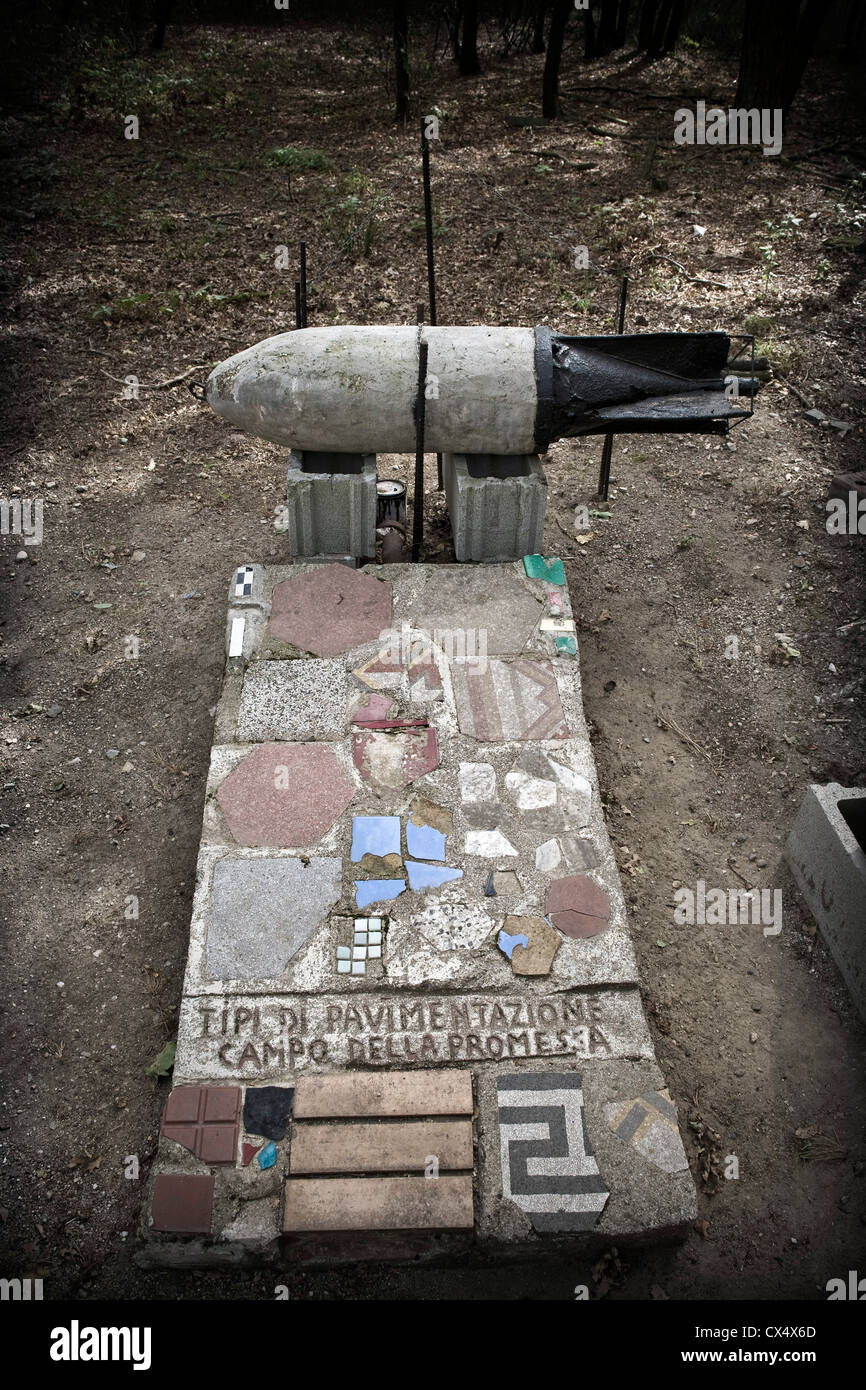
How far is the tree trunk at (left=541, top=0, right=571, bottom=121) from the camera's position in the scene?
12.1m

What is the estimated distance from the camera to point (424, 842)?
14.8 ft

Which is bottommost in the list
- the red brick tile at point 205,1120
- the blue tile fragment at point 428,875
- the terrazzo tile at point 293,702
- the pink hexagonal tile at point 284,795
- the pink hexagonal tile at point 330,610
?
the red brick tile at point 205,1120

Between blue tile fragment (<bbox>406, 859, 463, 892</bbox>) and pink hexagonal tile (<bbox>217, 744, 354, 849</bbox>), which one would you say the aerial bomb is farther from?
blue tile fragment (<bbox>406, 859, 463, 892</bbox>)

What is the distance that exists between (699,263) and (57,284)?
20.5ft

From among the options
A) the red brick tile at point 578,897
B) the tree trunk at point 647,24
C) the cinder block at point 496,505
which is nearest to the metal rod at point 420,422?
the cinder block at point 496,505

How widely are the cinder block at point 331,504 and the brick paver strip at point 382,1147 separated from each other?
3.36m

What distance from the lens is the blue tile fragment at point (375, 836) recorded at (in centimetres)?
446

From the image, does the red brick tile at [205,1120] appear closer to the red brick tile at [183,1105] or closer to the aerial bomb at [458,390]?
the red brick tile at [183,1105]

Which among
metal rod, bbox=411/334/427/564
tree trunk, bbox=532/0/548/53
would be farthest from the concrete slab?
tree trunk, bbox=532/0/548/53

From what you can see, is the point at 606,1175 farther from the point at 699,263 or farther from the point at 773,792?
the point at 699,263

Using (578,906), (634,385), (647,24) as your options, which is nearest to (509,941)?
(578,906)

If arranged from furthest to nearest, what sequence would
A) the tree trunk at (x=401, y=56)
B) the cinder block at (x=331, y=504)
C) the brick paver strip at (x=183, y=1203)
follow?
the tree trunk at (x=401, y=56), the cinder block at (x=331, y=504), the brick paver strip at (x=183, y=1203)

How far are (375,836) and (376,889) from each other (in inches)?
11.0

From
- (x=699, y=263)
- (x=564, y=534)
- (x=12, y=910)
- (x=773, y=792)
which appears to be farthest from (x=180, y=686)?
(x=699, y=263)
